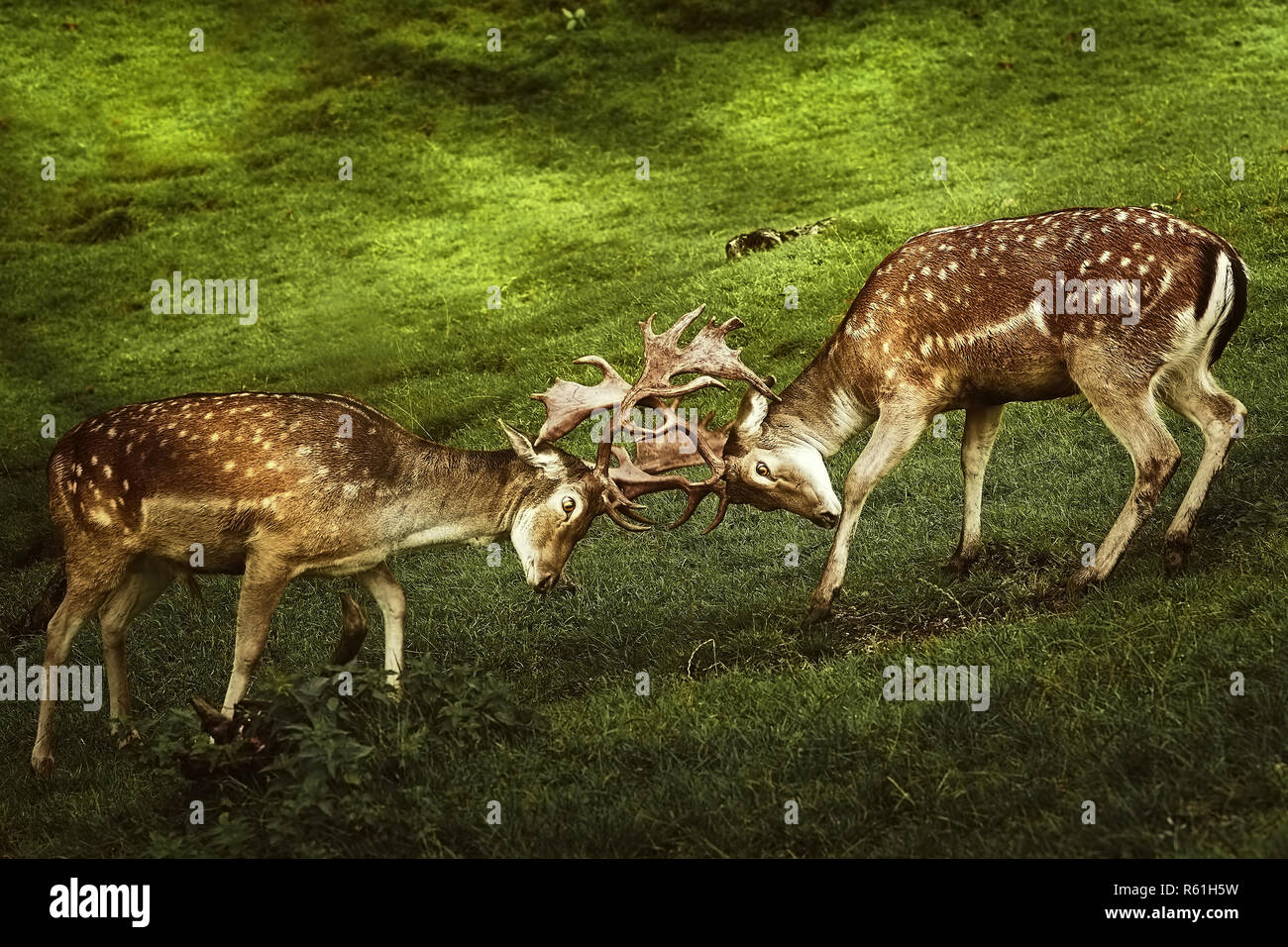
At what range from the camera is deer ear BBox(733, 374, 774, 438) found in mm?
9203

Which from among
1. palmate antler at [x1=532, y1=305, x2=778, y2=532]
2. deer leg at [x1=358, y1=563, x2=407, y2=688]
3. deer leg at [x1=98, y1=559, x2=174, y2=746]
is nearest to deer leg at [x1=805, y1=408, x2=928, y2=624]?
palmate antler at [x1=532, y1=305, x2=778, y2=532]

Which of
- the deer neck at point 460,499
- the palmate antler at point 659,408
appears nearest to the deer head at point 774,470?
the palmate antler at point 659,408

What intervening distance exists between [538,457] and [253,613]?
1.87m

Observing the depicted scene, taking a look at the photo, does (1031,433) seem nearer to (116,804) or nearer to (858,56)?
(116,804)

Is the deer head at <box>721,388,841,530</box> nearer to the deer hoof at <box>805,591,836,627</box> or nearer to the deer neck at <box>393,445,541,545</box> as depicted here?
the deer hoof at <box>805,591,836,627</box>

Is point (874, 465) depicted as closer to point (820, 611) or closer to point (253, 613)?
point (820, 611)

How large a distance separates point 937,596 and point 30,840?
17.8 ft

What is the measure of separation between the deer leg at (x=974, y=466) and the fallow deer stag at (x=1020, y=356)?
0.03 m

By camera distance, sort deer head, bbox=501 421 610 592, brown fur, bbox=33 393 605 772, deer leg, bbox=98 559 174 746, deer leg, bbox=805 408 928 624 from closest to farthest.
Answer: brown fur, bbox=33 393 605 772 < deer head, bbox=501 421 610 592 < deer leg, bbox=98 559 174 746 < deer leg, bbox=805 408 928 624

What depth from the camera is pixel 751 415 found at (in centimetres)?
922

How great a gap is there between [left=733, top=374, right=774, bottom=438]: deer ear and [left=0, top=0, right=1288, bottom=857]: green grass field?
1.15m

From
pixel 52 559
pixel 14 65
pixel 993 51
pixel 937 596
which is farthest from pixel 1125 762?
pixel 14 65

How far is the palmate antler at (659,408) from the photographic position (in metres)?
8.62

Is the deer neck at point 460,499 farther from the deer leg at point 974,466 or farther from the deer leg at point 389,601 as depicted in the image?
the deer leg at point 974,466
